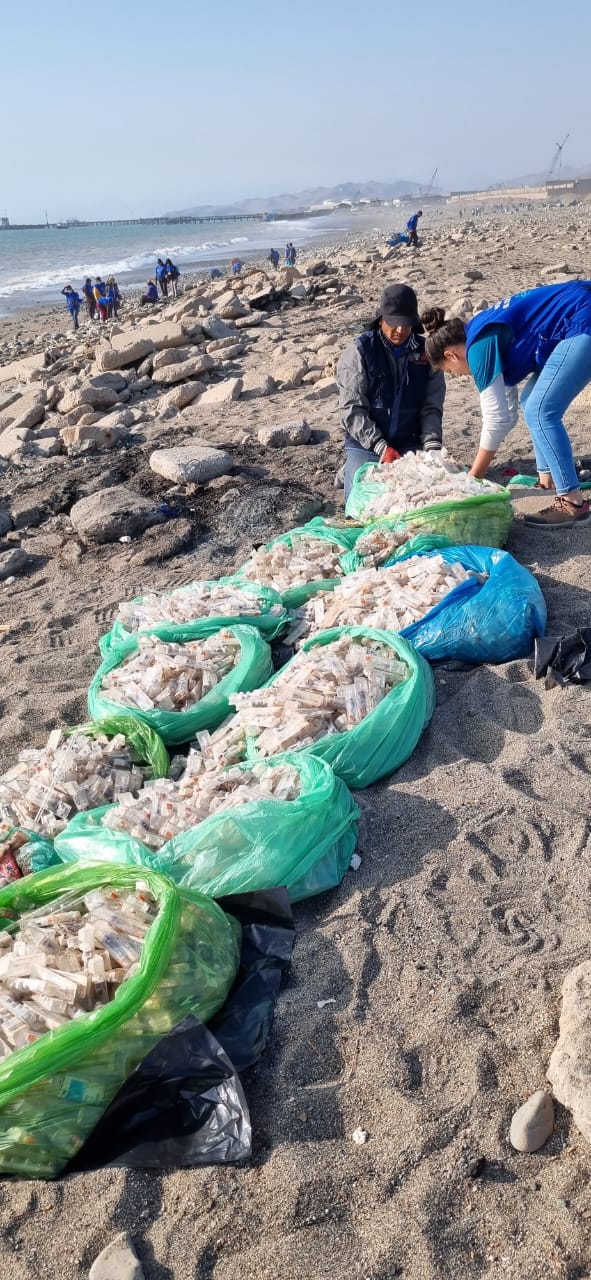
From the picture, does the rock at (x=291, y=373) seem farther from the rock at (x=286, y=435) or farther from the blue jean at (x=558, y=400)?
the blue jean at (x=558, y=400)

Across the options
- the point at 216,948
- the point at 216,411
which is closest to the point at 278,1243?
the point at 216,948

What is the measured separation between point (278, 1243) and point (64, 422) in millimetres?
8646

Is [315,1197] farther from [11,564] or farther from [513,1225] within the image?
[11,564]

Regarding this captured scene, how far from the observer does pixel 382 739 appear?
3.23 m

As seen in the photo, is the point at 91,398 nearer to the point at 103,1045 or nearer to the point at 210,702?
the point at 210,702

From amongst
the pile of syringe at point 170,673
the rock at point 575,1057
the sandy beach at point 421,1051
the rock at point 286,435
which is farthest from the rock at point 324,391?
the rock at point 575,1057

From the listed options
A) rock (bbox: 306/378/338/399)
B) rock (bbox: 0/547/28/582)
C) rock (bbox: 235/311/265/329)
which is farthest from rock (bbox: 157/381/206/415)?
rock (bbox: 235/311/265/329)

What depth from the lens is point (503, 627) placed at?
150 inches

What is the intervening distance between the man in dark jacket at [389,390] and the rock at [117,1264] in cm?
453

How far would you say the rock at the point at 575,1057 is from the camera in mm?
1996

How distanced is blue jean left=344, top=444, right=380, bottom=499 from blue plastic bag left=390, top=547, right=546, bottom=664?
2.19m

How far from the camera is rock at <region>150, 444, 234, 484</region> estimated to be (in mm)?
6953

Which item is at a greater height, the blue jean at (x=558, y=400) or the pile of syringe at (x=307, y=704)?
the blue jean at (x=558, y=400)

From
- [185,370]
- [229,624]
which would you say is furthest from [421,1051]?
[185,370]
